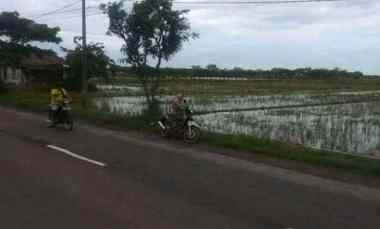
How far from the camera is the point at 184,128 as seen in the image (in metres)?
17.5

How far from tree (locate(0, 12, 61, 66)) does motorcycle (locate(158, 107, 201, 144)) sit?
29387 millimetres

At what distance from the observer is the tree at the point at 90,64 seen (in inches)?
1915

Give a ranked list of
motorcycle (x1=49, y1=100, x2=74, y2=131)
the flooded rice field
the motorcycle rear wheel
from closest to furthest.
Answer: the motorcycle rear wheel → the flooded rice field → motorcycle (x1=49, y1=100, x2=74, y2=131)

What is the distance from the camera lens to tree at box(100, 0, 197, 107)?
22.9m

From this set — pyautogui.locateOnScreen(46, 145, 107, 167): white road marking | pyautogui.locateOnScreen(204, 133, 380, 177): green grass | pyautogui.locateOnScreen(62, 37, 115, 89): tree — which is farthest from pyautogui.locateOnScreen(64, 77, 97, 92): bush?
pyautogui.locateOnScreen(46, 145, 107, 167): white road marking

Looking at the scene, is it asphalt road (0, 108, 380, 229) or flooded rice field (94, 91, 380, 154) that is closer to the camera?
asphalt road (0, 108, 380, 229)

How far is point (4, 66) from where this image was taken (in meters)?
46.0

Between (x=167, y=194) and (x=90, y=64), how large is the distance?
131 feet

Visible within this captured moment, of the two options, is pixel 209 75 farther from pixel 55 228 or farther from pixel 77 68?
pixel 55 228

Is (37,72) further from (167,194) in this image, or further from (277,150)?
(167,194)

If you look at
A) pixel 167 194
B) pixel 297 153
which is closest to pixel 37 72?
pixel 297 153

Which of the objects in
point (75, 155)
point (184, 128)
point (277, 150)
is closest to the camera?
point (75, 155)

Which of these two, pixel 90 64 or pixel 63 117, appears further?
pixel 90 64

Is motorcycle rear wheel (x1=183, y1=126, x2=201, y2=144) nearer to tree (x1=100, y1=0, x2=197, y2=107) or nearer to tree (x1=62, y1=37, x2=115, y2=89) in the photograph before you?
tree (x1=100, y1=0, x2=197, y2=107)
